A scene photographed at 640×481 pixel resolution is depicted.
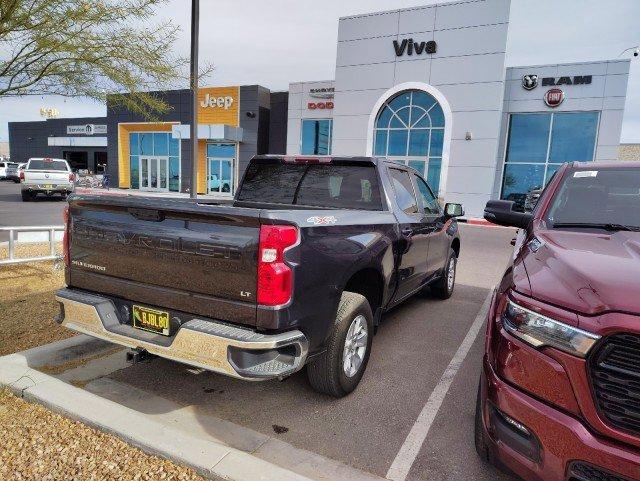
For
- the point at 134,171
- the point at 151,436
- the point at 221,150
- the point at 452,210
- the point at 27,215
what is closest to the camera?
the point at 151,436

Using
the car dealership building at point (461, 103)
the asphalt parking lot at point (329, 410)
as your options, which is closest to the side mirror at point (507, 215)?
the asphalt parking lot at point (329, 410)

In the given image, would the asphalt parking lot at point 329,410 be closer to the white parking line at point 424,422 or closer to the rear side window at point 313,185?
the white parking line at point 424,422

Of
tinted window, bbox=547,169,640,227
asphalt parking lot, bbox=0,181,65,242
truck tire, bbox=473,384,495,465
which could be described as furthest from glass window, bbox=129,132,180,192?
truck tire, bbox=473,384,495,465

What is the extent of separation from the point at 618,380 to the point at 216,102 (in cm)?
2952

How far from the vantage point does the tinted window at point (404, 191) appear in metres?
4.44

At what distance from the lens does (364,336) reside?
12.0 ft

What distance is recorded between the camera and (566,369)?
196cm

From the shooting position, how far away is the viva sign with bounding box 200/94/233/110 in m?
28.0

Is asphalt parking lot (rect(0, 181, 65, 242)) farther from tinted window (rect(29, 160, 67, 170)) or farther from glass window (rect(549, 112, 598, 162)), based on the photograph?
glass window (rect(549, 112, 598, 162))

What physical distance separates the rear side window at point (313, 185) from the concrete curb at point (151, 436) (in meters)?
2.37

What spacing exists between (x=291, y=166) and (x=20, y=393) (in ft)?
9.83

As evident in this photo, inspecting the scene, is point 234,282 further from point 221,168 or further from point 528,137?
point 221,168

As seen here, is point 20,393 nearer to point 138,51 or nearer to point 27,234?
point 138,51

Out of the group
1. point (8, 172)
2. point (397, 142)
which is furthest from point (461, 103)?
point (8, 172)
